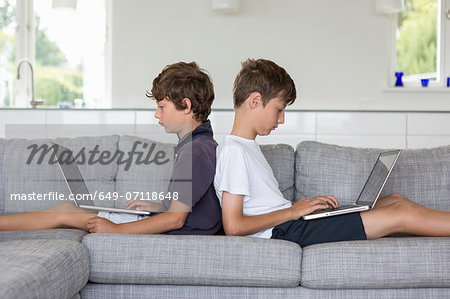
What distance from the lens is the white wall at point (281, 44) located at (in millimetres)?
5086

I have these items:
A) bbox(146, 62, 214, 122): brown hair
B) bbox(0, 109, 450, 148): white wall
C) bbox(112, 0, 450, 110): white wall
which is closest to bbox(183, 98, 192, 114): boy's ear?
bbox(146, 62, 214, 122): brown hair

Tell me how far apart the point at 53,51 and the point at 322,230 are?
13.3ft

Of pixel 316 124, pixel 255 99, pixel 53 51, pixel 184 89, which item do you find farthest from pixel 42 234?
pixel 53 51

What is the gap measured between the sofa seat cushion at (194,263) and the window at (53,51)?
3602mm

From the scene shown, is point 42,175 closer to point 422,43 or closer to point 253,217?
point 253,217

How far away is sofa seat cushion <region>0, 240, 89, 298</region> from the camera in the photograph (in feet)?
4.44

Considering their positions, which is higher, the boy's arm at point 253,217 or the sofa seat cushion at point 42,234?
the boy's arm at point 253,217

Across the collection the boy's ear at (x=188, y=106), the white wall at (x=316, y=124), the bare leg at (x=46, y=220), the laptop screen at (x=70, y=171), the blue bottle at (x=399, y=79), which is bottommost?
the bare leg at (x=46, y=220)

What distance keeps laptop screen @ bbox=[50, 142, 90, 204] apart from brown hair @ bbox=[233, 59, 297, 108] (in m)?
0.77

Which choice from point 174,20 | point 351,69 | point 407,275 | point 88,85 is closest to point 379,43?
point 351,69

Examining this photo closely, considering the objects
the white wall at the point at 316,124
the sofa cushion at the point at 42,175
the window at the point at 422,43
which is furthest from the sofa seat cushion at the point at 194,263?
the window at the point at 422,43

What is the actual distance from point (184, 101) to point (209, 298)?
747 mm

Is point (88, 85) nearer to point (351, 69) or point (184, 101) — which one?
point (351, 69)

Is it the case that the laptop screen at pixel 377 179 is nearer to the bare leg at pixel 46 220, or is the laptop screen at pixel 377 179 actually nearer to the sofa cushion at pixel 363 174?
the sofa cushion at pixel 363 174
